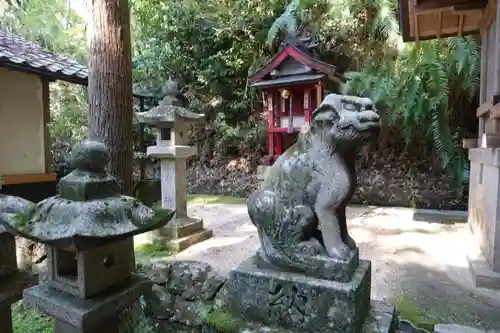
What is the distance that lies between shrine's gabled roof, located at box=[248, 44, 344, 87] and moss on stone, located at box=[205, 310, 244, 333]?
18.0ft

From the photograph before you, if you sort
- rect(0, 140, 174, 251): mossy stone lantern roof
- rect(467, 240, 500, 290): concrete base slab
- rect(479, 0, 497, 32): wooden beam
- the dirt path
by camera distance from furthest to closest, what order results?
rect(479, 0, 497, 32): wooden beam, rect(467, 240, 500, 290): concrete base slab, the dirt path, rect(0, 140, 174, 251): mossy stone lantern roof

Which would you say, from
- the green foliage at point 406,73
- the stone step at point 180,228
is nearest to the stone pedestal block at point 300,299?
the stone step at point 180,228

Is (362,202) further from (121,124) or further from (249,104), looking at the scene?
(121,124)

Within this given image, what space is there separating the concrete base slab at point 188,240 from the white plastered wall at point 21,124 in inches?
137

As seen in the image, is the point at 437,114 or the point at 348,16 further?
the point at 348,16

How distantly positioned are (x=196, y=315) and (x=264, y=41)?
9.51 metres

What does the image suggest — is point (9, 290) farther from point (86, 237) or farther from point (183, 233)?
point (183, 233)

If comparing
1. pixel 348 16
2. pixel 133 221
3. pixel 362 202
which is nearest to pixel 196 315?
pixel 133 221

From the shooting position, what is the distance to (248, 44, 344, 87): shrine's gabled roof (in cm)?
655

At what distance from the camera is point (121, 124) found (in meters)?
3.09

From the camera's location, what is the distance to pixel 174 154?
5246 millimetres

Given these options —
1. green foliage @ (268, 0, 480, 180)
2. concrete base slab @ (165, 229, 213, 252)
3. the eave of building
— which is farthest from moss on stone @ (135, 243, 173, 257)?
green foliage @ (268, 0, 480, 180)

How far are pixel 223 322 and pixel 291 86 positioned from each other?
564 centimetres

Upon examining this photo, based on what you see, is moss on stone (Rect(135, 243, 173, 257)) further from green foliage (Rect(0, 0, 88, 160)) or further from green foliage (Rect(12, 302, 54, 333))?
green foliage (Rect(0, 0, 88, 160))
